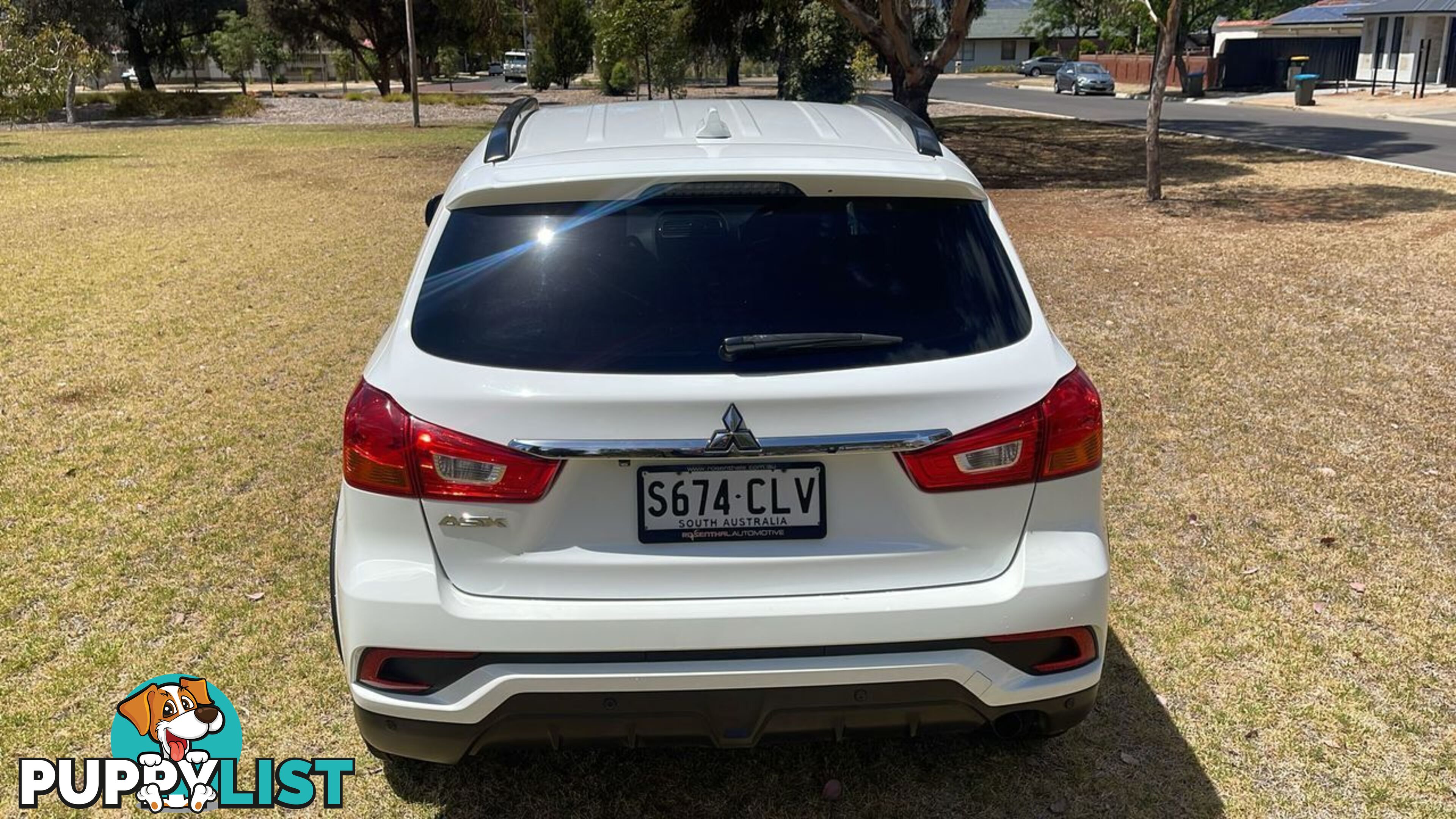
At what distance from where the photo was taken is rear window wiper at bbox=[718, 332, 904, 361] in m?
2.56

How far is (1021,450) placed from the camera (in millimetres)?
2619

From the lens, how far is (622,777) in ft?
11.1

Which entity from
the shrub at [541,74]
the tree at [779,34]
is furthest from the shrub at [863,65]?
the shrub at [541,74]

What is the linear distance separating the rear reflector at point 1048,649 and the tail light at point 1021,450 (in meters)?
0.35

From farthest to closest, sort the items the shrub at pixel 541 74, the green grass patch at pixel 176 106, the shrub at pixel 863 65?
the shrub at pixel 541 74, the green grass patch at pixel 176 106, the shrub at pixel 863 65

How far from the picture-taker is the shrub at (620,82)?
5044 centimetres

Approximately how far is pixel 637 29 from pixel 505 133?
122ft

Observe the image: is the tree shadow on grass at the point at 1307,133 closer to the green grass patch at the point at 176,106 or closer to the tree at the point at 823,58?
the tree at the point at 823,58

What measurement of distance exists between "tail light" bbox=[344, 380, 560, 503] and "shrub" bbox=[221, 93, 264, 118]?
4538 centimetres

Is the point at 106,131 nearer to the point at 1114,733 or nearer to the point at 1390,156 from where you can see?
the point at 1390,156

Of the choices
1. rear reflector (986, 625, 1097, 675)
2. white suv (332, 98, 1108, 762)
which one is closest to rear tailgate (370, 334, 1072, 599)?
white suv (332, 98, 1108, 762)

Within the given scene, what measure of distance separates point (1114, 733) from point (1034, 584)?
1.18 meters

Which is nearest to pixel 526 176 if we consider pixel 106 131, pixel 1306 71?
pixel 106 131

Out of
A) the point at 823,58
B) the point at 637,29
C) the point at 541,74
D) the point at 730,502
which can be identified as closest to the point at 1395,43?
the point at 823,58
